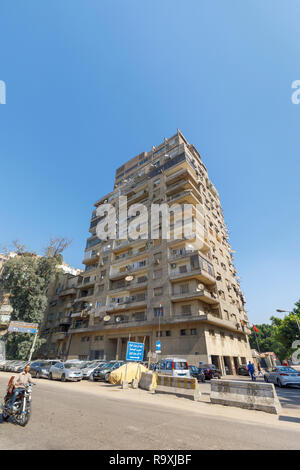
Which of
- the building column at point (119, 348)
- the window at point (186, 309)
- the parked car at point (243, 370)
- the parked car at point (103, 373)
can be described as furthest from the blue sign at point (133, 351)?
the parked car at point (243, 370)

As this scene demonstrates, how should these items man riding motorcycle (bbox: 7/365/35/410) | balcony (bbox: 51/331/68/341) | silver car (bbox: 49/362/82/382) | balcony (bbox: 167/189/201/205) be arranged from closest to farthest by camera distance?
man riding motorcycle (bbox: 7/365/35/410) → silver car (bbox: 49/362/82/382) → balcony (bbox: 167/189/201/205) → balcony (bbox: 51/331/68/341)

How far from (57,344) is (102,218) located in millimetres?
25744

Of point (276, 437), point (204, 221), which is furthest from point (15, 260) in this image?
point (276, 437)

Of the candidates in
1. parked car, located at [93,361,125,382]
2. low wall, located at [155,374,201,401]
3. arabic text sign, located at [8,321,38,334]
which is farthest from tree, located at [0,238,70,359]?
low wall, located at [155,374,201,401]

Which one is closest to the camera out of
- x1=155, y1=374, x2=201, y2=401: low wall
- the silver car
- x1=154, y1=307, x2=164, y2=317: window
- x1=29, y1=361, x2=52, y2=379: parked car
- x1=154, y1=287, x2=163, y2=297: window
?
x1=155, y1=374, x2=201, y2=401: low wall

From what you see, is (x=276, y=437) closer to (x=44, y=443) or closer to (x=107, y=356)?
(x=44, y=443)

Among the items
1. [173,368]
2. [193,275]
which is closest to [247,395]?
[173,368]

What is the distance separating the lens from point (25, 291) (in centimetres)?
3488

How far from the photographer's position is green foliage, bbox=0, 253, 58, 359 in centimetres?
3250

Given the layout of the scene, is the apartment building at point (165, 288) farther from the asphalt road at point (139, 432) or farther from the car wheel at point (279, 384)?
the asphalt road at point (139, 432)

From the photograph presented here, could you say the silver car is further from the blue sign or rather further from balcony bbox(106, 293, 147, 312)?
balcony bbox(106, 293, 147, 312)

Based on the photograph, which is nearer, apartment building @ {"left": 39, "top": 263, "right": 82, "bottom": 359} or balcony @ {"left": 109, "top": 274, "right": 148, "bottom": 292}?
balcony @ {"left": 109, "top": 274, "right": 148, "bottom": 292}
